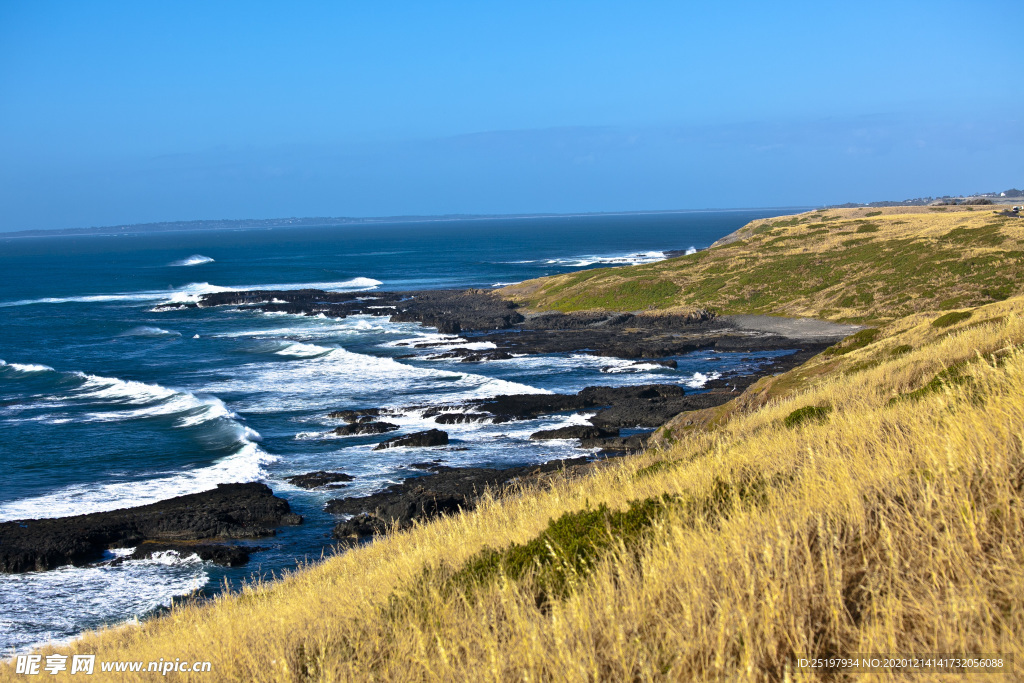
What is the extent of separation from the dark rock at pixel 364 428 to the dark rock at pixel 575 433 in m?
6.27

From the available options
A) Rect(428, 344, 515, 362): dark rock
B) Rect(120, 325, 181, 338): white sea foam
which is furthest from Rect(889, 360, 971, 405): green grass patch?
Rect(120, 325, 181, 338): white sea foam

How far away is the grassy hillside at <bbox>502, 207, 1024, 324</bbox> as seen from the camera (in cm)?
5491

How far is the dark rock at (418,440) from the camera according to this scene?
29.9m

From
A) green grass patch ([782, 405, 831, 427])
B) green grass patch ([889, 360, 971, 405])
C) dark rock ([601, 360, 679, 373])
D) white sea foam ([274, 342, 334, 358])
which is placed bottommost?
dark rock ([601, 360, 679, 373])

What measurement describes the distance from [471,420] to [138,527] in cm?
1453

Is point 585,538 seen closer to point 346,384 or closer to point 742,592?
point 742,592

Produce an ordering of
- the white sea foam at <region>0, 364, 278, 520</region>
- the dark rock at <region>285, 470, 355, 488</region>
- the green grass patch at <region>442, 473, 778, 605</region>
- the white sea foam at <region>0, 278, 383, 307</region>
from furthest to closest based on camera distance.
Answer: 1. the white sea foam at <region>0, 278, 383, 307</region>
2. the dark rock at <region>285, 470, 355, 488</region>
3. the white sea foam at <region>0, 364, 278, 520</region>
4. the green grass patch at <region>442, 473, 778, 605</region>

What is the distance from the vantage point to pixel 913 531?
4.71m

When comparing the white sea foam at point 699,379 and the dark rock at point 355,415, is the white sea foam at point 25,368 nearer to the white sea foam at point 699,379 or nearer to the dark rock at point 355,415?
the dark rock at point 355,415

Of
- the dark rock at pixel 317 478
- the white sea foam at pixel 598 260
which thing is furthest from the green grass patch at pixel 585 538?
the white sea foam at pixel 598 260

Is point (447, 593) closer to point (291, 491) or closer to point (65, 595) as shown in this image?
point (65, 595)

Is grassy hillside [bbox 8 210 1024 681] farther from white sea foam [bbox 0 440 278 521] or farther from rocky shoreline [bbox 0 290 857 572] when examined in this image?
white sea foam [bbox 0 440 278 521]

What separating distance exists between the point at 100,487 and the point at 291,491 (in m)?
6.67

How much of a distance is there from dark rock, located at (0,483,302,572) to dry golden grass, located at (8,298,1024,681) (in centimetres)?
1433
